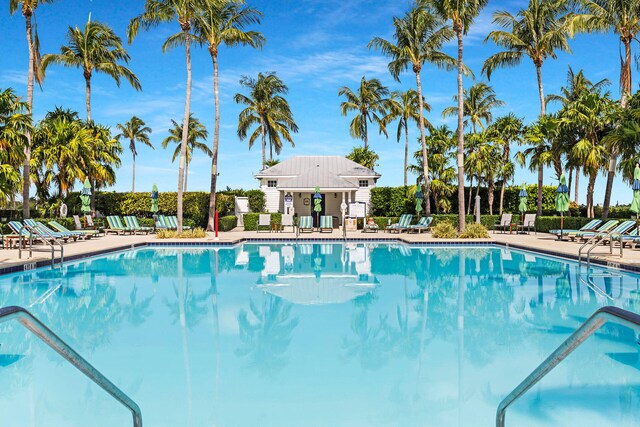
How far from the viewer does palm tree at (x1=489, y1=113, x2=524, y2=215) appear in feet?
100.0

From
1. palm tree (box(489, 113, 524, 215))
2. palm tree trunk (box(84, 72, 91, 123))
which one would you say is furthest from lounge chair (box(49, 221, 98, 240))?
palm tree (box(489, 113, 524, 215))

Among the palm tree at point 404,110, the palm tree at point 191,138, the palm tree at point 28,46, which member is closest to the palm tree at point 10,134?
the palm tree at point 28,46

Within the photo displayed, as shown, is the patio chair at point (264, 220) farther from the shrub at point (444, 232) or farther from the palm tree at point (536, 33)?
the palm tree at point (536, 33)

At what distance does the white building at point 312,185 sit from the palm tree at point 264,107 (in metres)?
4.84

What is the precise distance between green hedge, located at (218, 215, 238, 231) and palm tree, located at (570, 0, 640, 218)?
19.2 m

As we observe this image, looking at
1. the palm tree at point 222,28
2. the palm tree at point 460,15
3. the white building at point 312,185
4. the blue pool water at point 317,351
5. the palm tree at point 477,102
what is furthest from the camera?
the palm tree at point 477,102

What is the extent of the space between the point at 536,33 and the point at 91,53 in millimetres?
24729

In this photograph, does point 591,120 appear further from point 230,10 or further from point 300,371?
point 300,371

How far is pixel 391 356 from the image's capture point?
233 inches

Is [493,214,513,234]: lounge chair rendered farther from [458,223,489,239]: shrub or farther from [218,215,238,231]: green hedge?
[218,215,238,231]: green hedge

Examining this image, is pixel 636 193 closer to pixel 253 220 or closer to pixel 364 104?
pixel 253 220

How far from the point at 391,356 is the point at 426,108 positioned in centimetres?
3227

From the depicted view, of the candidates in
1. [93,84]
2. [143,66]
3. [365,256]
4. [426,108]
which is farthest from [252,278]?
[426,108]

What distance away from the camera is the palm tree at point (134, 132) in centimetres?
5038
